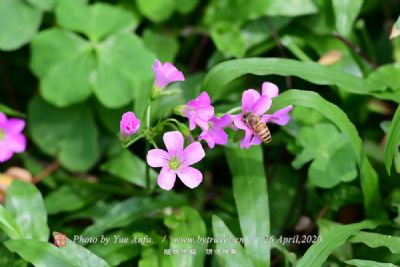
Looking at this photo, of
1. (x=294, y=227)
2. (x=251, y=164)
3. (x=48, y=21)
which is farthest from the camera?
(x=48, y=21)

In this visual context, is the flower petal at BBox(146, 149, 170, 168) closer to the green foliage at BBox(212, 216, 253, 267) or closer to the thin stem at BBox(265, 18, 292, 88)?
the green foliage at BBox(212, 216, 253, 267)

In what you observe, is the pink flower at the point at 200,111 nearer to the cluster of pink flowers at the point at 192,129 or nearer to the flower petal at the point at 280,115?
the cluster of pink flowers at the point at 192,129

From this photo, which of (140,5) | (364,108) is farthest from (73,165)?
(364,108)

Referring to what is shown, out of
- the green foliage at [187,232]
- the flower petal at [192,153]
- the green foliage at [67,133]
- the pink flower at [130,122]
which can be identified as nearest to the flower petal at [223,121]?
the flower petal at [192,153]

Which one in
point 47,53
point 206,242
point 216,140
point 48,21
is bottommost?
point 206,242

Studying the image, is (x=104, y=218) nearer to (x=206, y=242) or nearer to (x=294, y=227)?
(x=206, y=242)

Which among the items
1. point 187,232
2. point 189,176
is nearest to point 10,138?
point 187,232

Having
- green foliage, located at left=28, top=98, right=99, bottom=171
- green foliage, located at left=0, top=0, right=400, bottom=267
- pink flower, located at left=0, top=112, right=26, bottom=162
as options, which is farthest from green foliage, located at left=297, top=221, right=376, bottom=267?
pink flower, located at left=0, top=112, right=26, bottom=162
